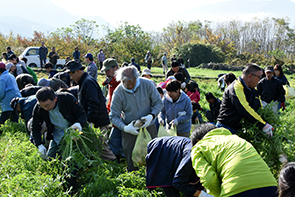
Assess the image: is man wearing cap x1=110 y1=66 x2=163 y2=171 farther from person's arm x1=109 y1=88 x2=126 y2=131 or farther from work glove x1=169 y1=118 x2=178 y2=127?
work glove x1=169 y1=118 x2=178 y2=127

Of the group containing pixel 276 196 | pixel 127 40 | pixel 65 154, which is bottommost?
pixel 65 154

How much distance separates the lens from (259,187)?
182 centimetres

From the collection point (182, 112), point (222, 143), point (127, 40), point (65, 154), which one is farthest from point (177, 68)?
point (127, 40)

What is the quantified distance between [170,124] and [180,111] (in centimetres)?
28

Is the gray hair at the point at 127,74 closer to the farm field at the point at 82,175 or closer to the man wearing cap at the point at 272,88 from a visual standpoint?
the farm field at the point at 82,175

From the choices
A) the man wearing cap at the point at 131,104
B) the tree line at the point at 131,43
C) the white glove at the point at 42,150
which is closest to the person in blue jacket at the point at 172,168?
the man wearing cap at the point at 131,104

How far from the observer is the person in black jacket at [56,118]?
10.9ft

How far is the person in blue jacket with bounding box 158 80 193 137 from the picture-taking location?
4.08m

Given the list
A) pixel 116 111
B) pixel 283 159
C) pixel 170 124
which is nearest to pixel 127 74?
pixel 116 111

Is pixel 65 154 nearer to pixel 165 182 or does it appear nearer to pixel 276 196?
pixel 165 182

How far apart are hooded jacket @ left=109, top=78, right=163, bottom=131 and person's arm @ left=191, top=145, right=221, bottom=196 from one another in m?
1.67

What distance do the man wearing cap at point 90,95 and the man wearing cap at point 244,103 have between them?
194cm

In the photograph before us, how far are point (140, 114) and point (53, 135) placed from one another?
4.13ft

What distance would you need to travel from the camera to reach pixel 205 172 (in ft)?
6.18
